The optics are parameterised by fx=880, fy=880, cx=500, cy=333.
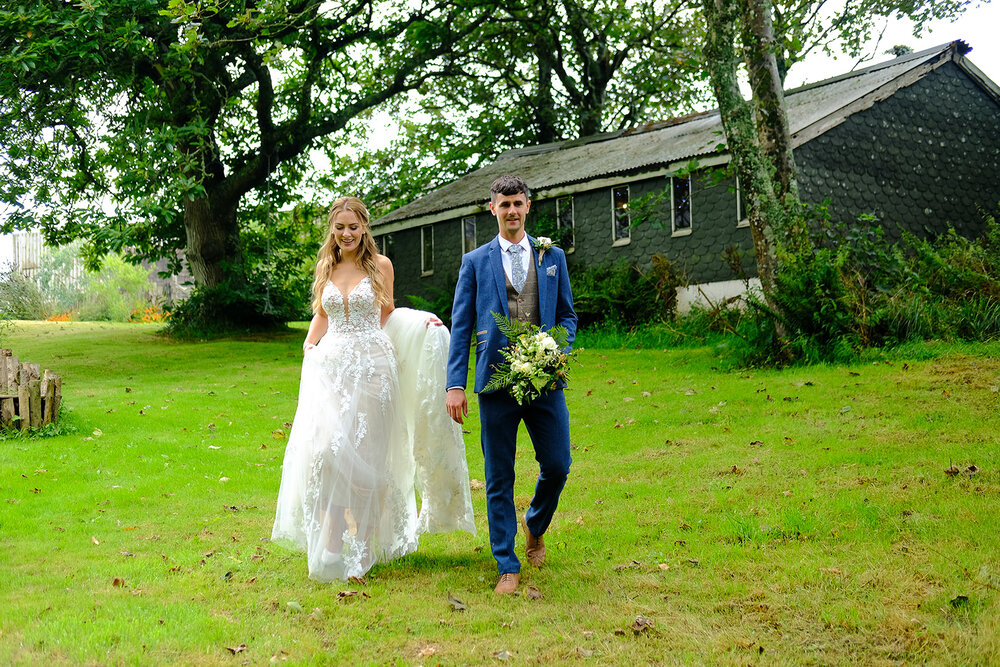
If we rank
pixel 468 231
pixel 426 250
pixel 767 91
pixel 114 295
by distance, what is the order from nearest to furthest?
1. pixel 767 91
2. pixel 468 231
3. pixel 426 250
4. pixel 114 295

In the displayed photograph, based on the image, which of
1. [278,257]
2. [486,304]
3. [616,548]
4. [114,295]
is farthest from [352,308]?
[114,295]

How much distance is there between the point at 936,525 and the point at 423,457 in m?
3.58

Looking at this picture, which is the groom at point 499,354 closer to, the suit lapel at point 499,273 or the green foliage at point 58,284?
the suit lapel at point 499,273

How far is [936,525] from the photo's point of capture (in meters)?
6.02

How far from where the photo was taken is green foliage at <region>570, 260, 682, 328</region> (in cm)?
2081

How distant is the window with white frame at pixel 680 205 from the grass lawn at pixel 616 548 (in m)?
9.90

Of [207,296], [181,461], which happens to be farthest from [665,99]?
[181,461]

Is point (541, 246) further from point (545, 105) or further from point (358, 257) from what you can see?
point (545, 105)

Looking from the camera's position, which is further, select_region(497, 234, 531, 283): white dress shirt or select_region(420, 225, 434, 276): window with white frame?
select_region(420, 225, 434, 276): window with white frame

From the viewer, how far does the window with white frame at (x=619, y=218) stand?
74.7ft

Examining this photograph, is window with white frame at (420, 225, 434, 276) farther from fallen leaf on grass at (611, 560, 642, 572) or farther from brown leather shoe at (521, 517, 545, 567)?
fallen leaf on grass at (611, 560, 642, 572)

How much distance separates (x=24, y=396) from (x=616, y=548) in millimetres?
8009

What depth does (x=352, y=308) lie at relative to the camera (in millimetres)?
6160

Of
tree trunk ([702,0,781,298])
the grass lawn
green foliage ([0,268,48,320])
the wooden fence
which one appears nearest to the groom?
the grass lawn
